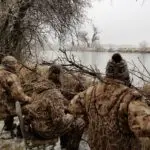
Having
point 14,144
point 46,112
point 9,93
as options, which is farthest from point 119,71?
point 9,93

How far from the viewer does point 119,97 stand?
5656 millimetres

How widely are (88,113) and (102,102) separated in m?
0.34

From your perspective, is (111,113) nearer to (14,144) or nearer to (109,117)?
(109,117)

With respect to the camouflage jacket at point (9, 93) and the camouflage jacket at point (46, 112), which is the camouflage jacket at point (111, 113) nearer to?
the camouflage jacket at point (46, 112)

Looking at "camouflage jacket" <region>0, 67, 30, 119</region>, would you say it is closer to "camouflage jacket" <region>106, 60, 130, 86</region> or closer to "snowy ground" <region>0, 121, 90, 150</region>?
"snowy ground" <region>0, 121, 90, 150</region>

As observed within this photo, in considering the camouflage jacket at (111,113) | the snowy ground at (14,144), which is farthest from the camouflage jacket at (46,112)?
the camouflage jacket at (111,113)

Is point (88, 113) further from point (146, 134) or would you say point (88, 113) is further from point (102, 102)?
point (146, 134)

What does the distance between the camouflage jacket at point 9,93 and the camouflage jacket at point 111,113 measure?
151 inches

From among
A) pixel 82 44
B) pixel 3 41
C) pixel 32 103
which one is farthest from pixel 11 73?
pixel 82 44

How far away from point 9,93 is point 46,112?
6.27 ft

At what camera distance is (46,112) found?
9031 mm

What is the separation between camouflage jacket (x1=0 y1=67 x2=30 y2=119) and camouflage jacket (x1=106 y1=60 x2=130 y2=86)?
14.2 ft

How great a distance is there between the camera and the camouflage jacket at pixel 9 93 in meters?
10.2

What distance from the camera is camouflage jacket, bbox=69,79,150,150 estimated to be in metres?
5.37
